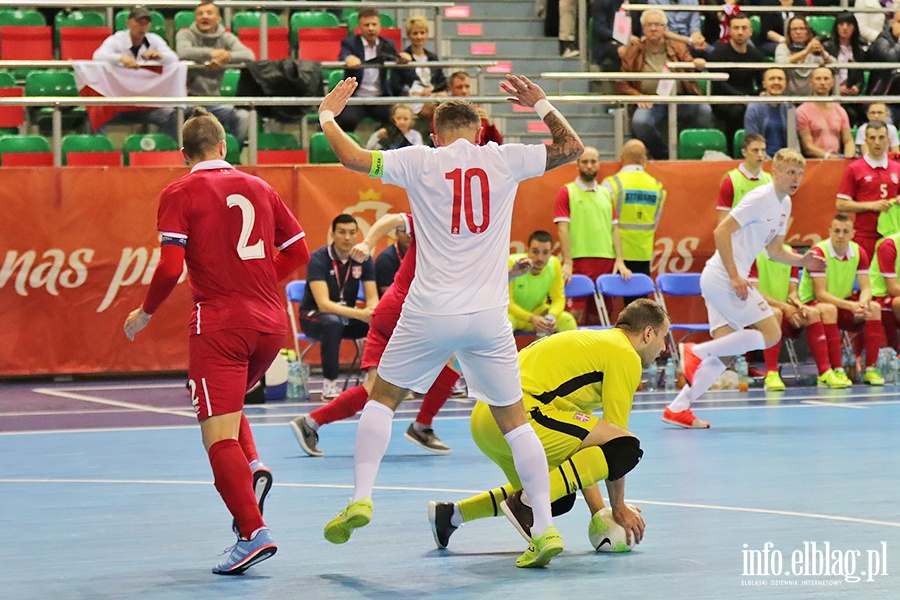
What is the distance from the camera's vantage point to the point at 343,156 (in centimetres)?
564

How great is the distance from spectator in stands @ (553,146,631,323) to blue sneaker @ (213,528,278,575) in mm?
9271

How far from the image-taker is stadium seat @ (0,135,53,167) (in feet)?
47.8

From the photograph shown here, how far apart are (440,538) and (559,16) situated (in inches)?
530

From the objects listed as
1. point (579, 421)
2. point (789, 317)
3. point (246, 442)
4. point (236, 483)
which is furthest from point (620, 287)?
point (236, 483)

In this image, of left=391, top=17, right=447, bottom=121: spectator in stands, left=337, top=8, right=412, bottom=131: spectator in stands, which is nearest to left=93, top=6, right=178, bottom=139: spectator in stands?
left=337, top=8, right=412, bottom=131: spectator in stands

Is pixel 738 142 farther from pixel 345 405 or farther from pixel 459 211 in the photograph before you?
pixel 459 211

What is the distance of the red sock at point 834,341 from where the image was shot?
14211 mm

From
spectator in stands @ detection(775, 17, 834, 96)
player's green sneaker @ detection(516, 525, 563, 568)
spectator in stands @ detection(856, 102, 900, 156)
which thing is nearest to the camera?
player's green sneaker @ detection(516, 525, 563, 568)

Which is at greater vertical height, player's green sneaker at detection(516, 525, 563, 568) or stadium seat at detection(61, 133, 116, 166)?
stadium seat at detection(61, 133, 116, 166)

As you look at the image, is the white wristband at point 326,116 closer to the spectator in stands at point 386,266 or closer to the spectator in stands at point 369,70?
the spectator in stands at point 386,266

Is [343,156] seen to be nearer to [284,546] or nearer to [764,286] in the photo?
[284,546]

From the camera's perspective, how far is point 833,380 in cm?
1388

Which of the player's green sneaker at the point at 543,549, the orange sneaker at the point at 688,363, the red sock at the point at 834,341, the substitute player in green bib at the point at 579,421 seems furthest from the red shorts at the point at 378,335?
the red sock at the point at 834,341

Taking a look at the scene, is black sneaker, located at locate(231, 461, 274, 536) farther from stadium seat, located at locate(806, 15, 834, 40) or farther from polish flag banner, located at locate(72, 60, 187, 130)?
stadium seat, located at locate(806, 15, 834, 40)
